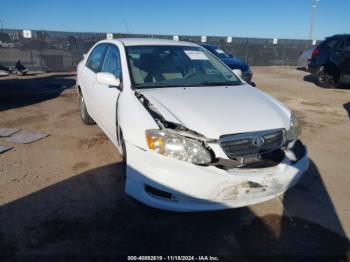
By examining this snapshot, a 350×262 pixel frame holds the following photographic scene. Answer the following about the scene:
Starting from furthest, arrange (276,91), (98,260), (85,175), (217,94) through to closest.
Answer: (276,91)
(85,175)
(217,94)
(98,260)

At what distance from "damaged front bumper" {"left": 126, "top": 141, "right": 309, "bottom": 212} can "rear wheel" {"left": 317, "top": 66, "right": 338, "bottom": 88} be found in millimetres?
9514

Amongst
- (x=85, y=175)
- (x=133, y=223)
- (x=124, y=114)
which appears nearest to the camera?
(x=133, y=223)

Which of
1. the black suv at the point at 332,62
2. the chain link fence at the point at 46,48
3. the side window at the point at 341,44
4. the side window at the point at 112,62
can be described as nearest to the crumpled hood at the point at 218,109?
the side window at the point at 112,62

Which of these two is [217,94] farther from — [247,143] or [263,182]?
[263,182]

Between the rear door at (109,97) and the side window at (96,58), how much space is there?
8.6 inches

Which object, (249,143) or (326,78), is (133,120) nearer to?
(249,143)

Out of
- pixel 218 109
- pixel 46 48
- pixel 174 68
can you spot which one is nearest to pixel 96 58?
pixel 174 68

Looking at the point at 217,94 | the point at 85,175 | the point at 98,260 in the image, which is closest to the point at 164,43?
the point at 217,94

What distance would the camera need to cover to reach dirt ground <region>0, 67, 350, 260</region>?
2.47 meters

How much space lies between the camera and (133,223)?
2.74 meters

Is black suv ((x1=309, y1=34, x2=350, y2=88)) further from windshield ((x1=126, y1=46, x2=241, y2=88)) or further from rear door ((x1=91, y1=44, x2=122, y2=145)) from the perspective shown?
rear door ((x1=91, y1=44, x2=122, y2=145))

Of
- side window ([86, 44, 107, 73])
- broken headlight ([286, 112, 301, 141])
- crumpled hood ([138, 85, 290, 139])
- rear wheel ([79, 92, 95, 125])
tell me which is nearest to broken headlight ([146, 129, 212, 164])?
crumpled hood ([138, 85, 290, 139])

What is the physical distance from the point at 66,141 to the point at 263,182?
11.2 feet

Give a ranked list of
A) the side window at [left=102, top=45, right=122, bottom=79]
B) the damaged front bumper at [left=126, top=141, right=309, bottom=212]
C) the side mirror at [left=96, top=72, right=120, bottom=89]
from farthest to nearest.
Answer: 1. the side window at [left=102, top=45, right=122, bottom=79]
2. the side mirror at [left=96, top=72, right=120, bottom=89]
3. the damaged front bumper at [left=126, top=141, right=309, bottom=212]
